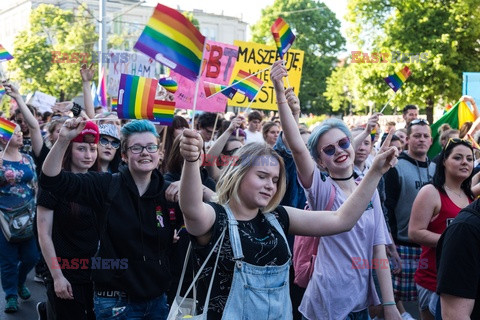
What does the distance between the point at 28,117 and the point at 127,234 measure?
2669 millimetres

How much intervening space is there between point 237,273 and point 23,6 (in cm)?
6589

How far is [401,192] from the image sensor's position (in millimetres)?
6211

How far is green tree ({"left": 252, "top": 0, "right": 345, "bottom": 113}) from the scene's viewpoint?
2249 inches

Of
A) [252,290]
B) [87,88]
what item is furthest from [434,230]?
[87,88]

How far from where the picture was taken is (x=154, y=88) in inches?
201

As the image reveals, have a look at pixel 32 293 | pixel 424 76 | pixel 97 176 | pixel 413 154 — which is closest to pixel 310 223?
pixel 97 176

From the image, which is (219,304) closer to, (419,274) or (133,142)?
(133,142)

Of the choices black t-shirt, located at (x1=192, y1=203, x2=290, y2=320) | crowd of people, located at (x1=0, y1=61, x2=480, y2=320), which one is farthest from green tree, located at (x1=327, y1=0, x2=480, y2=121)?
black t-shirt, located at (x1=192, y1=203, x2=290, y2=320)

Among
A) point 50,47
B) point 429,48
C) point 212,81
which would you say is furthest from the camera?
point 50,47

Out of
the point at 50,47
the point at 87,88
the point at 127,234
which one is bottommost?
the point at 127,234

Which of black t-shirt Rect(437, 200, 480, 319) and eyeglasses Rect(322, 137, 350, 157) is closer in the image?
black t-shirt Rect(437, 200, 480, 319)

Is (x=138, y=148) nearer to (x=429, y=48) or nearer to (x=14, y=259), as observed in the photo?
(x=14, y=259)

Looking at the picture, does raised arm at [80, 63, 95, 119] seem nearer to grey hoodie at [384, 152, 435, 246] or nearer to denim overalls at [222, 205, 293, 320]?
grey hoodie at [384, 152, 435, 246]

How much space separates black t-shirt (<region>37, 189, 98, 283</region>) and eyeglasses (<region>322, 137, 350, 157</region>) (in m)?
1.65
